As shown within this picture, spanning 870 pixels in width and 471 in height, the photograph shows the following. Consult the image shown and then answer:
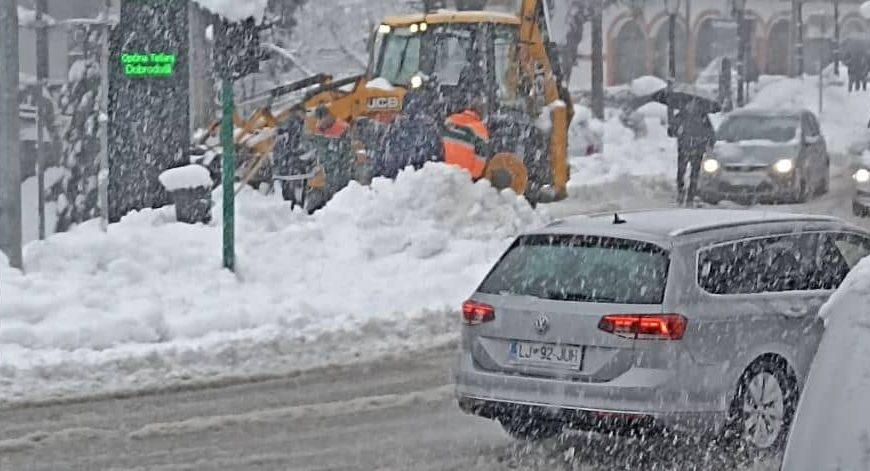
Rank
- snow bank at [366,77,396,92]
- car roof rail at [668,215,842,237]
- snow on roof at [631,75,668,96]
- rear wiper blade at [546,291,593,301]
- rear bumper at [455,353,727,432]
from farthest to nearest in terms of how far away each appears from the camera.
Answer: snow on roof at [631,75,668,96]
snow bank at [366,77,396,92]
car roof rail at [668,215,842,237]
rear wiper blade at [546,291,593,301]
rear bumper at [455,353,727,432]

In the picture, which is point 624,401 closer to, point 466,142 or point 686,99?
point 466,142

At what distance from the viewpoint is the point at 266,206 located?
19.8 m

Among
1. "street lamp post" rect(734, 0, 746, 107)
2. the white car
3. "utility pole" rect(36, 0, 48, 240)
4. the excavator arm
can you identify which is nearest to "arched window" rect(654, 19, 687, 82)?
"street lamp post" rect(734, 0, 746, 107)

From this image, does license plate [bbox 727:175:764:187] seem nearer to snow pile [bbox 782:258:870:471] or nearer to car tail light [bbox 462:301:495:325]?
car tail light [bbox 462:301:495:325]

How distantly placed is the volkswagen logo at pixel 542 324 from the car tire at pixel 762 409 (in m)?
1.10

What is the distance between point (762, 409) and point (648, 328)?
0.90 m

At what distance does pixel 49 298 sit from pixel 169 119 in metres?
5.66

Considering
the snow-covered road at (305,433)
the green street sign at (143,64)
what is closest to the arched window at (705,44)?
the green street sign at (143,64)

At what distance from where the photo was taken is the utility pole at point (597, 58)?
43438 mm

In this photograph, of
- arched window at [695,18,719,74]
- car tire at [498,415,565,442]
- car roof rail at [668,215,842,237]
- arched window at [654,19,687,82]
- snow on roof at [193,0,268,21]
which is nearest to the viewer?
car tire at [498,415,565,442]

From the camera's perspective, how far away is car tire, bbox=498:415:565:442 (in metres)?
9.10

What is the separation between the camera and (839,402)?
164 inches

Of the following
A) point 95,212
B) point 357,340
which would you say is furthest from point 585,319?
point 95,212

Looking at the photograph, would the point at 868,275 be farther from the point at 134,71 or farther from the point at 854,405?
the point at 134,71
